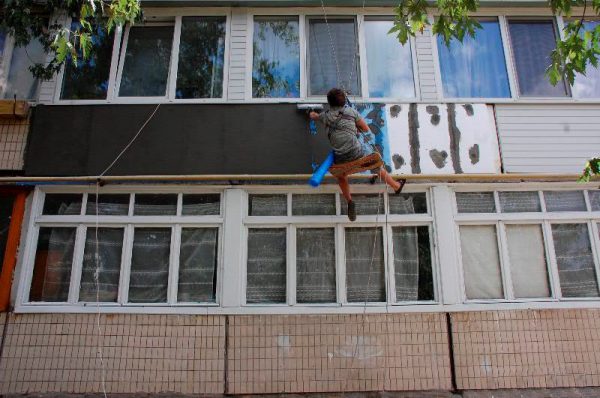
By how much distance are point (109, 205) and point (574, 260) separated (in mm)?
7600

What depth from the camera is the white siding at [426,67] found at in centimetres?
755

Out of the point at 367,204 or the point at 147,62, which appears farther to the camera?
the point at 147,62

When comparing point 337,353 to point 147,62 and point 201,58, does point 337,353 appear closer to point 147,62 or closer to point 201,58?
point 201,58

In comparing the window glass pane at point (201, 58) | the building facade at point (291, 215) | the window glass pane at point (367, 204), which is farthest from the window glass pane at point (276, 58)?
the window glass pane at point (367, 204)

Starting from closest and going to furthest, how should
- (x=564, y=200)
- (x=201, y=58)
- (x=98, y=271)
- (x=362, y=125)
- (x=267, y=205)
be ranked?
(x=362, y=125) < (x=98, y=271) < (x=267, y=205) < (x=564, y=200) < (x=201, y=58)

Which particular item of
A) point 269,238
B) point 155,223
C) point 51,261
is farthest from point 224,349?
point 51,261

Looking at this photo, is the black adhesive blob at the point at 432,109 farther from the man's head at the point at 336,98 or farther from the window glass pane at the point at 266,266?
the window glass pane at the point at 266,266

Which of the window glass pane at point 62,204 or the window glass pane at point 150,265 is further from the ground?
the window glass pane at point 62,204

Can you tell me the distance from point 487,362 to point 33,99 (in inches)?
338

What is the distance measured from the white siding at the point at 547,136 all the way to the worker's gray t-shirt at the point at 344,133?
284 centimetres

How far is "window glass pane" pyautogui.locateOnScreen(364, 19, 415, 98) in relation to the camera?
7664mm

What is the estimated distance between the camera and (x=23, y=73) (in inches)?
305

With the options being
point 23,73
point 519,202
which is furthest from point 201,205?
point 519,202

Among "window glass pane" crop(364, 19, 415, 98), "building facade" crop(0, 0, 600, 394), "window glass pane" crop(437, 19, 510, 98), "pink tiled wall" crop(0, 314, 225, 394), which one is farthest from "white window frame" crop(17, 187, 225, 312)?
"window glass pane" crop(437, 19, 510, 98)
